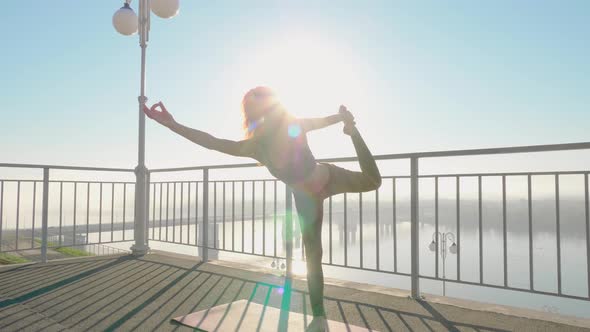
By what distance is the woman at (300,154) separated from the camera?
238 cm

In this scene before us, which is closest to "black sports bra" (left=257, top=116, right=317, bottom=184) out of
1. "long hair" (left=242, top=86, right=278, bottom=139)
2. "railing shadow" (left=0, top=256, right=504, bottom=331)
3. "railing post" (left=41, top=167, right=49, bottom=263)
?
"long hair" (left=242, top=86, right=278, bottom=139)

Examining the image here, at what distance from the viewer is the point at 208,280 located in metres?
Result: 4.40

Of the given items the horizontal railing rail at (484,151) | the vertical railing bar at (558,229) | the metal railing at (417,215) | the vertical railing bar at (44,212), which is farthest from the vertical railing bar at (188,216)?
the vertical railing bar at (558,229)

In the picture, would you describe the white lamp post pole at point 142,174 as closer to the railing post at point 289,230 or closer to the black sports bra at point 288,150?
the railing post at point 289,230

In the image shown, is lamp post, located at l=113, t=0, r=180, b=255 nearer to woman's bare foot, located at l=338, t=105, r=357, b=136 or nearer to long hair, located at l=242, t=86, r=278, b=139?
long hair, located at l=242, t=86, r=278, b=139

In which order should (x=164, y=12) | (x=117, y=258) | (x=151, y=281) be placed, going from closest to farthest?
1. (x=151, y=281)
2. (x=117, y=258)
3. (x=164, y=12)

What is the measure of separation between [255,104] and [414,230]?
6.88 feet

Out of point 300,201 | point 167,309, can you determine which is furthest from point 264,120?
point 167,309

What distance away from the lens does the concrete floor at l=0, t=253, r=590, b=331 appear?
292 cm

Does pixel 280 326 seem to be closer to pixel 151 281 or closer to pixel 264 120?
pixel 264 120

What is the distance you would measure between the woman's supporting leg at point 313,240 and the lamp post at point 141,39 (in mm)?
4664

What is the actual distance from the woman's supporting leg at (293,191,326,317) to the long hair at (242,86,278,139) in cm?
49

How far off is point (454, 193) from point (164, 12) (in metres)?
5.22

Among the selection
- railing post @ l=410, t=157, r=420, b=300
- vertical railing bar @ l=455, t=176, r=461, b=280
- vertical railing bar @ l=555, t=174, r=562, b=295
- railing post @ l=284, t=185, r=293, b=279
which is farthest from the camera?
railing post @ l=284, t=185, r=293, b=279
